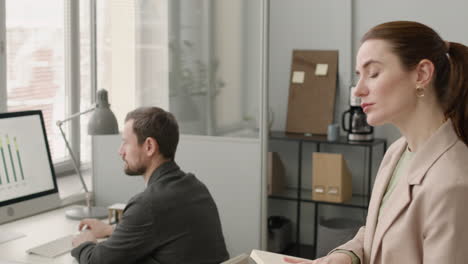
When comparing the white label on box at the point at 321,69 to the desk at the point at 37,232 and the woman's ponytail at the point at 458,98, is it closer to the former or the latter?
the desk at the point at 37,232

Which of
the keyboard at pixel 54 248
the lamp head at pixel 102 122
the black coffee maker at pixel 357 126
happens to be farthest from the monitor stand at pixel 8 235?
the black coffee maker at pixel 357 126

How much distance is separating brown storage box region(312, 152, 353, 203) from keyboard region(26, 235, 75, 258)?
6.55ft

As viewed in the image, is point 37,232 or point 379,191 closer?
point 379,191

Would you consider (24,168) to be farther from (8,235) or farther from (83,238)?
(83,238)

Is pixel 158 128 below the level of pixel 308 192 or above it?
above

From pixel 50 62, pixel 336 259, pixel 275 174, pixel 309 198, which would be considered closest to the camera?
pixel 336 259

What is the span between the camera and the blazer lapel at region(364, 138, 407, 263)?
1.51 metres

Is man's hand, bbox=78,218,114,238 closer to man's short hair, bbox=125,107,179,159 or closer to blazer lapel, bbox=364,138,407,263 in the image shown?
man's short hair, bbox=125,107,179,159

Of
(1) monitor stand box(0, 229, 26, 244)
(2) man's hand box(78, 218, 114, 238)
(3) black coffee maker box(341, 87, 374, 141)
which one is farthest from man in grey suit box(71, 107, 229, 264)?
(3) black coffee maker box(341, 87, 374, 141)

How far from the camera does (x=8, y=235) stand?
9.47ft

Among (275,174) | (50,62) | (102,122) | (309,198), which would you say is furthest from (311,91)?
(102,122)

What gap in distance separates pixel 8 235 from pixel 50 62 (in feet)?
5.34

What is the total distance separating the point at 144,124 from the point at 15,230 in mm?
855

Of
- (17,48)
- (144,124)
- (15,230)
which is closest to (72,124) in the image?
(17,48)
